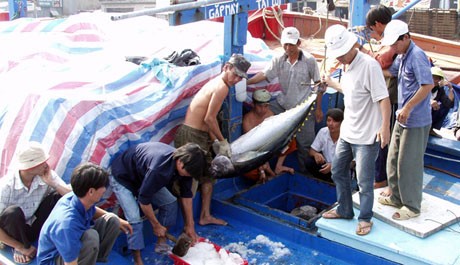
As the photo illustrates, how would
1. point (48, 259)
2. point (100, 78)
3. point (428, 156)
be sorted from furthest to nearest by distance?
1. point (428, 156)
2. point (100, 78)
3. point (48, 259)

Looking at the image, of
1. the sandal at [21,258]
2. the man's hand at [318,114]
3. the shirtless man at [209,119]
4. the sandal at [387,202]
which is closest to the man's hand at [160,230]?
the shirtless man at [209,119]

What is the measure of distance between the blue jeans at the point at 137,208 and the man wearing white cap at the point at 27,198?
49cm

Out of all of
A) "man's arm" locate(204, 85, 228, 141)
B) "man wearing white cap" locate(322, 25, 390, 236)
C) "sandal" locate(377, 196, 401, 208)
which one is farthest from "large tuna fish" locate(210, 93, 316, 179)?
"sandal" locate(377, 196, 401, 208)

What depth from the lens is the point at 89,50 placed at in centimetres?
627

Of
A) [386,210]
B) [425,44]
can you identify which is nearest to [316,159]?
[386,210]

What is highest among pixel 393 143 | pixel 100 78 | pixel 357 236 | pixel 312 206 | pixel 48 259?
pixel 100 78

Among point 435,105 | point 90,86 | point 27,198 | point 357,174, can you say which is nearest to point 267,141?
point 357,174

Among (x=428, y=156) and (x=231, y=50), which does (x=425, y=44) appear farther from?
(x=231, y=50)

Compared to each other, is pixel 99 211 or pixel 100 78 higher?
pixel 100 78

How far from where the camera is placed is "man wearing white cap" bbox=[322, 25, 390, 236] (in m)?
3.81

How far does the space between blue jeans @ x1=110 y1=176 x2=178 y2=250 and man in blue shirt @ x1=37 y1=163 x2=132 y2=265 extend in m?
0.77

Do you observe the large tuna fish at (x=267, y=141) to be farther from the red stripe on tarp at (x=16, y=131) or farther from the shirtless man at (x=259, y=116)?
the red stripe on tarp at (x=16, y=131)

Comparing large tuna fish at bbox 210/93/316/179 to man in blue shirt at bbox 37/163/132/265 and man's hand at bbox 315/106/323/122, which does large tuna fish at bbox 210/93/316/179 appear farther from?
man in blue shirt at bbox 37/163/132/265

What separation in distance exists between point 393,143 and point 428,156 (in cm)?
208
